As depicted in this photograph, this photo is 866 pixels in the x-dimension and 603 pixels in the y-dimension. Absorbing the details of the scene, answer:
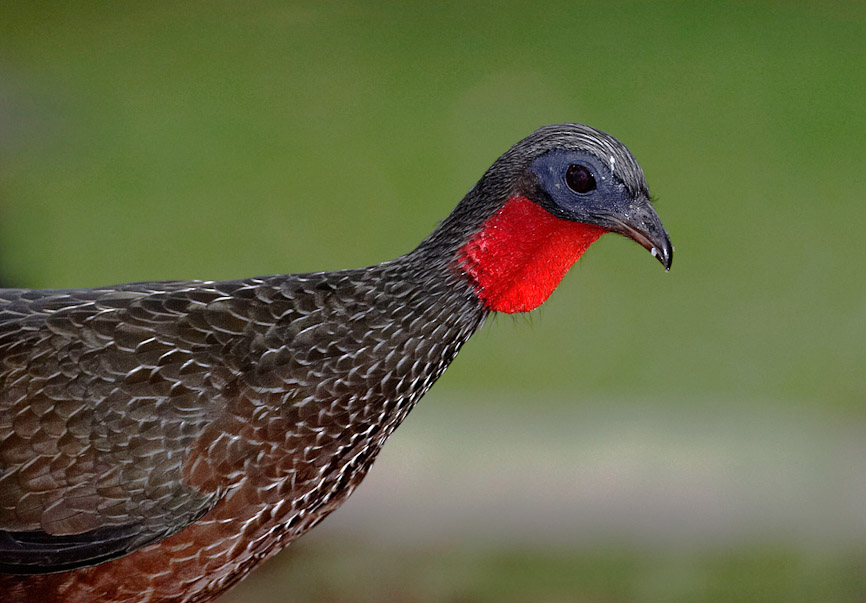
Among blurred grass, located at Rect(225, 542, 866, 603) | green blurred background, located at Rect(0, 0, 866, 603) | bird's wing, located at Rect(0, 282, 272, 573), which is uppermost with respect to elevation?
green blurred background, located at Rect(0, 0, 866, 603)

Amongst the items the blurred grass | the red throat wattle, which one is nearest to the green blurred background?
the blurred grass

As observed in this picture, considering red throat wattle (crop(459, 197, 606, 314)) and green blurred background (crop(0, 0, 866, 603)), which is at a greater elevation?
green blurred background (crop(0, 0, 866, 603))

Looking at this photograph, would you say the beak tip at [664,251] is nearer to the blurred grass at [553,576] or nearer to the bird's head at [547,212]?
the bird's head at [547,212]

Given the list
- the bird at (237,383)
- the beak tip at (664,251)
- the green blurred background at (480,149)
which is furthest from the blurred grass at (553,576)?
the beak tip at (664,251)

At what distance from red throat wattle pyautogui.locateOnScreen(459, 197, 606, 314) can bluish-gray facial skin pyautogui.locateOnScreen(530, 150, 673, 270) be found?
0.03 m

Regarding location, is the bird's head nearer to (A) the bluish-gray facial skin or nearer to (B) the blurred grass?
(A) the bluish-gray facial skin

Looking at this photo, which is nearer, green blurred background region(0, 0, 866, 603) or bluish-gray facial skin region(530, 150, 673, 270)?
bluish-gray facial skin region(530, 150, 673, 270)

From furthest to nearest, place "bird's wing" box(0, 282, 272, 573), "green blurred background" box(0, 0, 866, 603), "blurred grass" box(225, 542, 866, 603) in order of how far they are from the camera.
Answer: "green blurred background" box(0, 0, 866, 603) < "blurred grass" box(225, 542, 866, 603) < "bird's wing" box(0, 282, 272, 573)

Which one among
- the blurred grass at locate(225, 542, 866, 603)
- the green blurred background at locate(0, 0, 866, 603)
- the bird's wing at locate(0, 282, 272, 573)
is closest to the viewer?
the bird's wing at locate(0, 282, 272, 573)

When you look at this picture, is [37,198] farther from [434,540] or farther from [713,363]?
[713,363]

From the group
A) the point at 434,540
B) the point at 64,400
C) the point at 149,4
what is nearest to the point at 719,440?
the point at 434,540

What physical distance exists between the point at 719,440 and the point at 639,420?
186 mm

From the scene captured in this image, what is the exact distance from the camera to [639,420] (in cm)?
232

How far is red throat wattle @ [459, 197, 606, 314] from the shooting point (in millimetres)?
1250
